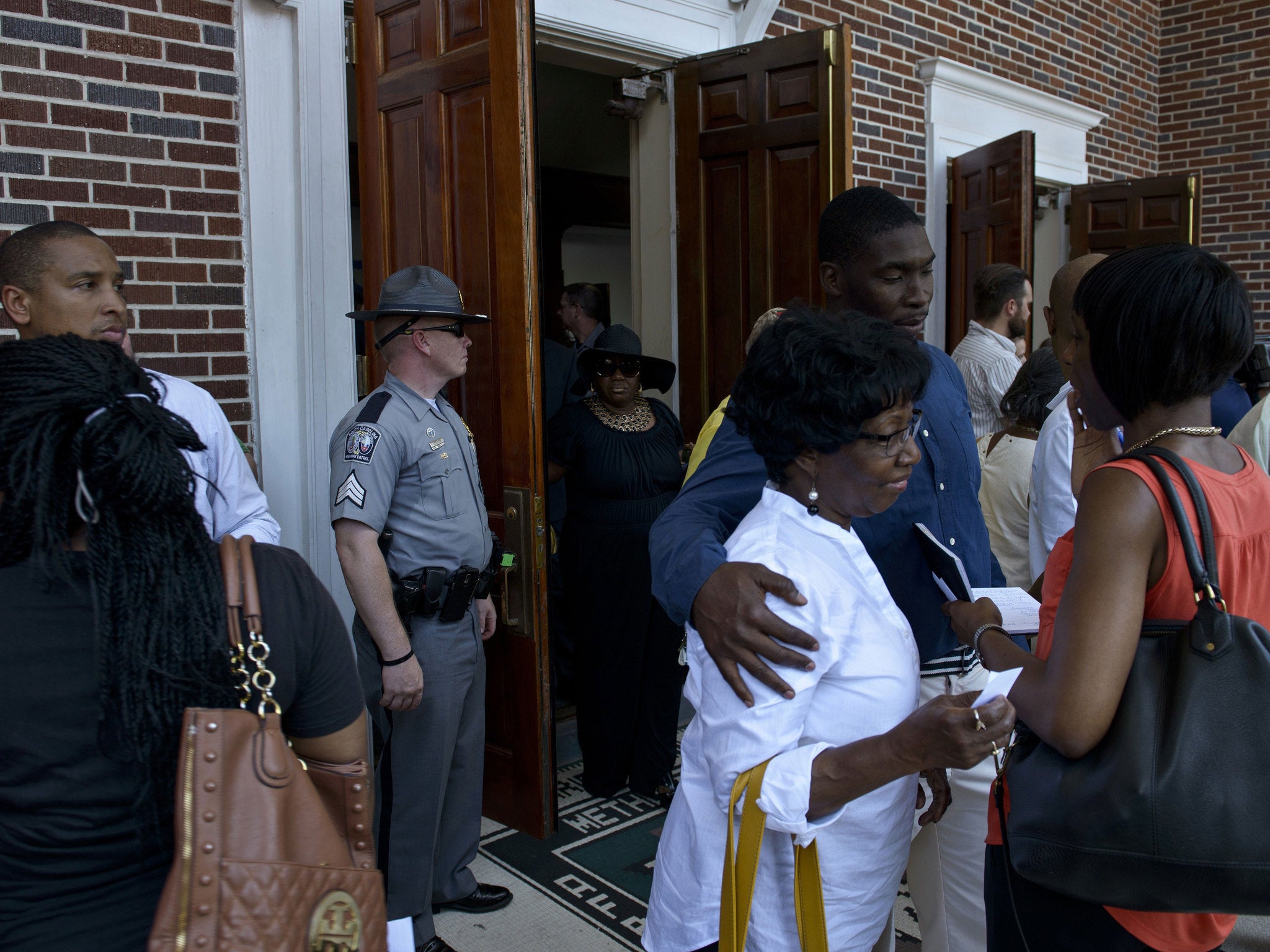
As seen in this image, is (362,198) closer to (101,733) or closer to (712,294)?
(712,294)

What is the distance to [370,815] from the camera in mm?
1350

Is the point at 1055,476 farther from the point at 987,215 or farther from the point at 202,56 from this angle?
the point at 987,215

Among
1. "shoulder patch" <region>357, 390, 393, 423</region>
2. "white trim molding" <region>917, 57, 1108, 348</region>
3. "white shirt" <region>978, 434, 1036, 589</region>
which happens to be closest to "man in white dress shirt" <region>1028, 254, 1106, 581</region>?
"white shirt" <region>978, 434, 1036, 589</region>

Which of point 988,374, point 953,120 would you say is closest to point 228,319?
point 988,374

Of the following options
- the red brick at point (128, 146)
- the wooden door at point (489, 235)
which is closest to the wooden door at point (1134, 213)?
the wooden door at point (489, 235)

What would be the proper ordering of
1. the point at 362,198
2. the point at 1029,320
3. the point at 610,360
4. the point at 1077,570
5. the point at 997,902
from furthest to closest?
1. the point at 1029,320
2. the point at 610,360
3. the point at 362,198
4. the point at 997,902
5. the point at 1077,570

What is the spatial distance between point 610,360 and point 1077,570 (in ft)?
9.17

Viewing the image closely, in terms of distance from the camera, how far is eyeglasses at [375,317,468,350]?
2893mm

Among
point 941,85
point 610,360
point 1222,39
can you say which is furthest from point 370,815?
point 1222,39

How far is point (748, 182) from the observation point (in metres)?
4.58

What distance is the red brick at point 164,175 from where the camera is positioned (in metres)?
3.07

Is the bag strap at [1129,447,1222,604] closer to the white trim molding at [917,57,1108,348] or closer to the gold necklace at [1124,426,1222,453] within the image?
the gold necklace at [1124,426,1222,453]

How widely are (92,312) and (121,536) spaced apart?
1.48m

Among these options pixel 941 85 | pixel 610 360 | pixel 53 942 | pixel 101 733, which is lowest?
pixel 53 942
